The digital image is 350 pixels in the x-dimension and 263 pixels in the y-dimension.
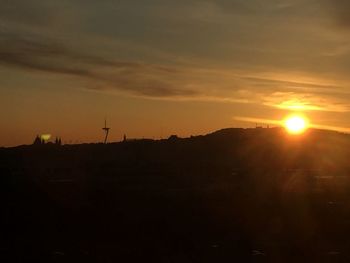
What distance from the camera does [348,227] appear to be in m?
26.3

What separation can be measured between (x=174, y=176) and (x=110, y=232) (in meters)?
30.9

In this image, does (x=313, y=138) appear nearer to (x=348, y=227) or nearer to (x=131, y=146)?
(x=131, y=146)

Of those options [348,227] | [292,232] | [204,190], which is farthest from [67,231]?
[204,190]

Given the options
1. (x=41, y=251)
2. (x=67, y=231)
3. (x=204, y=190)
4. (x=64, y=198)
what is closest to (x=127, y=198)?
(x=64, y=198)

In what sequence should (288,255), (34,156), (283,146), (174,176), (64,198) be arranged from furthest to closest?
(283,146)
(34,156)
(174,176)
(64,198)
(288,255)

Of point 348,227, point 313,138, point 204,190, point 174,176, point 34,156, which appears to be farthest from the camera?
point 313,138

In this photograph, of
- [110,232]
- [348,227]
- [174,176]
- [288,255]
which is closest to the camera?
[288,255]

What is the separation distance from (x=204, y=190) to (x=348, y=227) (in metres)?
16.1

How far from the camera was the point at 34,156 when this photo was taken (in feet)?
309

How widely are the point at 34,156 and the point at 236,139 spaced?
106 ft

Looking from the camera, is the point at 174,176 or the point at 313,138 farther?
the point at 313,138

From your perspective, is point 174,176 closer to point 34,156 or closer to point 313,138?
point 34,156

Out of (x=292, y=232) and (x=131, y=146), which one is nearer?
(x=292, y=232)

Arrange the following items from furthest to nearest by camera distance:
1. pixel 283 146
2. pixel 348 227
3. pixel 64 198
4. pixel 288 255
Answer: pixel 283 146 → pixel 64 198 → pixel 348 227 → pixel 288 255
